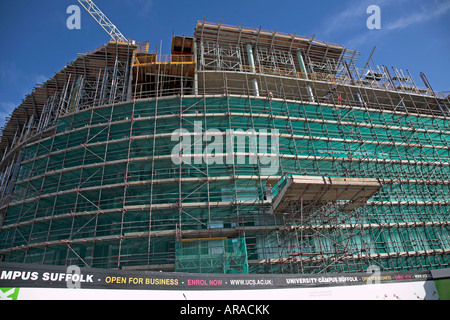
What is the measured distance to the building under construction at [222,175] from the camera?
17234mm

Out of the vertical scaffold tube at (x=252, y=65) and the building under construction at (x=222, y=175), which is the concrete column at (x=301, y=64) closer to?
the building under construction at (x=222, y=175)

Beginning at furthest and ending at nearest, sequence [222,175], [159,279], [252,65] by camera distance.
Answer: [252,65], [222,175], [159,279]

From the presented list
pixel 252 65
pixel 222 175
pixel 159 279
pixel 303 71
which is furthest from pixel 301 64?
pixel 159 279

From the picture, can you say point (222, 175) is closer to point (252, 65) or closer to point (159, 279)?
point (159, 279)

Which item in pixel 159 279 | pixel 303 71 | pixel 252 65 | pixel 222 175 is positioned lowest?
pixel 159 279

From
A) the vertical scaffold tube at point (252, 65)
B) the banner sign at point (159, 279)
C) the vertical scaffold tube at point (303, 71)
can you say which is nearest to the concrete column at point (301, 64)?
the vertical scaffold tube at point (303, 71)

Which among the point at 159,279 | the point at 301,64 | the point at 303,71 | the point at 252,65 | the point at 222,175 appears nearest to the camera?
the point at 159,279

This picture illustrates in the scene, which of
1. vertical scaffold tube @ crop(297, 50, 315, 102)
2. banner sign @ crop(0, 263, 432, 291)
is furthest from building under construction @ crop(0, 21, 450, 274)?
banner sign @ crop(0, 263, 432, 291)

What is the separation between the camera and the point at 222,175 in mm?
19453

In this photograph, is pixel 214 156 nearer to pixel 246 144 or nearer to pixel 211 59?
pixel 246 144

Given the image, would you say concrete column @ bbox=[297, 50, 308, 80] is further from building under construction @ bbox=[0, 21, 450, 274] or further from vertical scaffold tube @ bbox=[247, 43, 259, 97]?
vertical scaffold tube @ bbox=[247, 43, 259, 97]

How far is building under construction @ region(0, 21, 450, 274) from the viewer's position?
17234 mm
